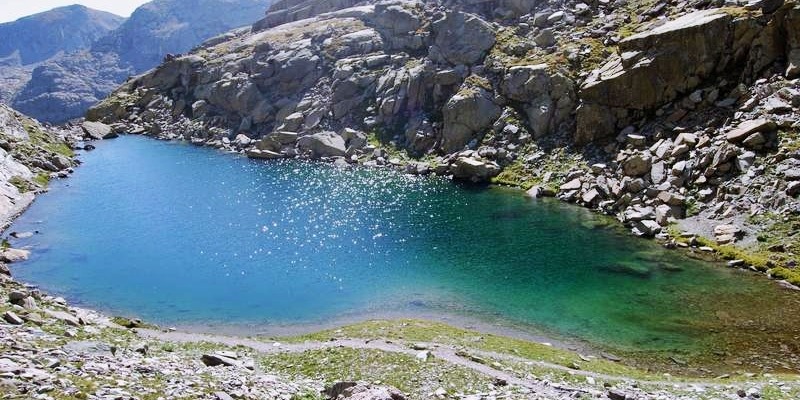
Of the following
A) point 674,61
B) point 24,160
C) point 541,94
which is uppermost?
point 674,61

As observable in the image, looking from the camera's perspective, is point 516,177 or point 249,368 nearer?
point 249,368

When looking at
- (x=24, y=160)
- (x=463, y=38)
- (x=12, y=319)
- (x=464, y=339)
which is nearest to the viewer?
(x=12, y=319)

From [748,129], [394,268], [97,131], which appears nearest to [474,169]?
[748,129]

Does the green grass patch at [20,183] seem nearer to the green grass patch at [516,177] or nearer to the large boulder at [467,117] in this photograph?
the large boulder at [467,117]

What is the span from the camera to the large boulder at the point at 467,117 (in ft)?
341

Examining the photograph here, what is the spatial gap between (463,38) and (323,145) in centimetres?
3757

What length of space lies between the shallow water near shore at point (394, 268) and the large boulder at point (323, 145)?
25018 mm

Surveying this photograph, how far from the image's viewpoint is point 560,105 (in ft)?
318

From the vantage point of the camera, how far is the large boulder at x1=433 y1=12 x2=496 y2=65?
382 ft

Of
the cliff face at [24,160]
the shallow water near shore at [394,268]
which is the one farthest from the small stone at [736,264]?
the cliff face at [24,160]

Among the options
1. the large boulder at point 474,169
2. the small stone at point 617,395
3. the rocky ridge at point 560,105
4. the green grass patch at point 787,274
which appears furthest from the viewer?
the large boulder at point 474,169

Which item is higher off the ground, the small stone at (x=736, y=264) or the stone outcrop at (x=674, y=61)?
the stone outcrop at (x=674, y=61)

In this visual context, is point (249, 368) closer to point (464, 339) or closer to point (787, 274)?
point (464, 339)

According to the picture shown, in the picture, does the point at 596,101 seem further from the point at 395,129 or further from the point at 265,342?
the point at 265,342
